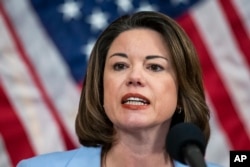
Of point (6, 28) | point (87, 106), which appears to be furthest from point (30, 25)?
point (87, 106)

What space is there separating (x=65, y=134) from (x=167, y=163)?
19.3 inches

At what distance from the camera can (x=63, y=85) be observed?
1.70 meters

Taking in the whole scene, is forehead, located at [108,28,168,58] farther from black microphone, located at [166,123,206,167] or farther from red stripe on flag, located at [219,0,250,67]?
red stripe on flag, located at [219,0,250,67]

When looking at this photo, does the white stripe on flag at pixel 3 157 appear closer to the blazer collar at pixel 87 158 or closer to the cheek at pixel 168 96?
the blazer collar at pixel 87 158

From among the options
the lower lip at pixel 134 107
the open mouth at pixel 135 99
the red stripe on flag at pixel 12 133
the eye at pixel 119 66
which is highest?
the eye at pixel 119 66

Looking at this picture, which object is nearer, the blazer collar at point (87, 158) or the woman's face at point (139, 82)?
the woman's face at point (139, 82)

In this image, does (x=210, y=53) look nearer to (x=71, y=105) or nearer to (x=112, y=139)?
(x=71, y=105)

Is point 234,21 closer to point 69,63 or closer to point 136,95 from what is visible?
point 69,63

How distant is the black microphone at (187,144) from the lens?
2.71 ft

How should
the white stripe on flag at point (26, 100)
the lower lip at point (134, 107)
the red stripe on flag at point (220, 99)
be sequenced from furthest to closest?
1. the red stripe on flag at point (220, 99)
2. the white stripe on flag at point (26, 100)
3. the lower lip at point (134, 107)

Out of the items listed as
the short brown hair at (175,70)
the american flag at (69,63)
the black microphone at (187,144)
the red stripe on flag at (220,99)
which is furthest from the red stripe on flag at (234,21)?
the black microphone at (187,144)

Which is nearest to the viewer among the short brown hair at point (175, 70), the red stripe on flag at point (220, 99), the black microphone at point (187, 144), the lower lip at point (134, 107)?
the black microphone at point (187, 144)

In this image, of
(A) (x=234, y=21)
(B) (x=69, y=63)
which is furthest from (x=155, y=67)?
(A) (x=234, y=21)

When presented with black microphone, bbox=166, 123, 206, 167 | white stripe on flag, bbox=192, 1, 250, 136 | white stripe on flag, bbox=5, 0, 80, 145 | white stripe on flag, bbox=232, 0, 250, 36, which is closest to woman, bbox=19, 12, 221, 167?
black microphone, bbox=166, 123, 206, 167
